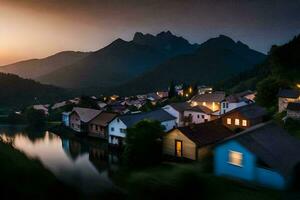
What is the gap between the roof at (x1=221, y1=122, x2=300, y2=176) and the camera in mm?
14797

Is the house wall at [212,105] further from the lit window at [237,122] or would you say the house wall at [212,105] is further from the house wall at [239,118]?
the lit window at [237,122]

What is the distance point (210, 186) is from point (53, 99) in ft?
443

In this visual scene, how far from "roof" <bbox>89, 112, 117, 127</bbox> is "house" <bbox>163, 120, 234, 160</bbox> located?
19.6 m

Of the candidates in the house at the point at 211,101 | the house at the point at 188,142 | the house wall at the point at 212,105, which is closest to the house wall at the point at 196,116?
the house at the point at 211,101

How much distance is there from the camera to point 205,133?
93.8 ft

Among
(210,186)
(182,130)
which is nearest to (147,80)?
(182,130)

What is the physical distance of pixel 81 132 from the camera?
50.3 metres

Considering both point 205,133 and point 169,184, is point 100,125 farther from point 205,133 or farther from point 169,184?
point 169,184

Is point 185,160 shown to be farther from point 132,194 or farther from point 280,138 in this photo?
point 132,194

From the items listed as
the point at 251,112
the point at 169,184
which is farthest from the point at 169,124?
the point at 169,184

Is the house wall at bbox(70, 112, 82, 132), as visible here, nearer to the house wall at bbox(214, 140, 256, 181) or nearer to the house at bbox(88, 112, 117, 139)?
the house at bbox(88, 112, 117, 139)

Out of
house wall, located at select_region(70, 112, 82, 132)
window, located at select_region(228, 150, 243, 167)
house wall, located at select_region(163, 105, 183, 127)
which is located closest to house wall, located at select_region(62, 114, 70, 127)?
house wall, located at select_region(70, 112, 82, 132)

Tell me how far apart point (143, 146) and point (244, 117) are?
53.9ft

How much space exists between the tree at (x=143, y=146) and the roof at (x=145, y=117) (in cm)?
1311
